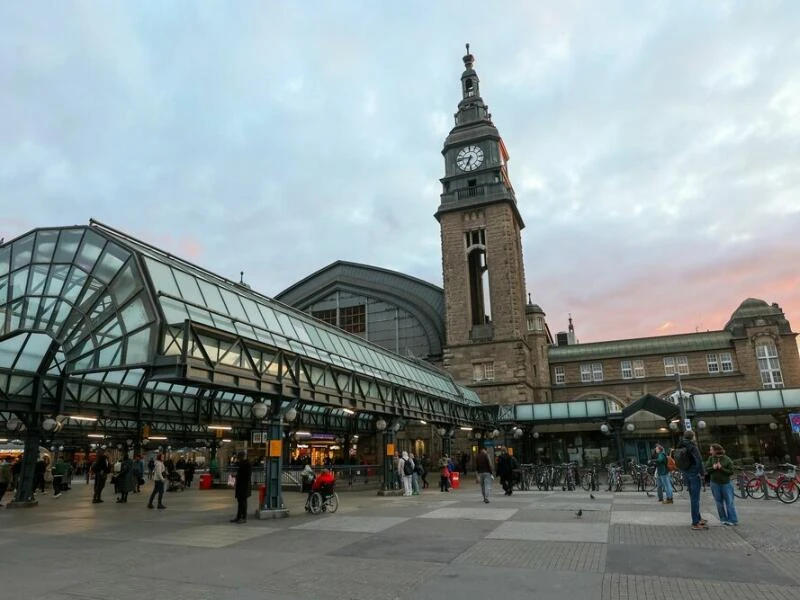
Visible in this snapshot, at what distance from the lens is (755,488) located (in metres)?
19.7

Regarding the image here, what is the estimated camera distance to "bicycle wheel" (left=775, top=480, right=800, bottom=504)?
57.3ft

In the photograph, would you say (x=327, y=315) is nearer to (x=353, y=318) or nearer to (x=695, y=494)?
(x=353, y=318)

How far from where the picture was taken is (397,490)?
83.1ft

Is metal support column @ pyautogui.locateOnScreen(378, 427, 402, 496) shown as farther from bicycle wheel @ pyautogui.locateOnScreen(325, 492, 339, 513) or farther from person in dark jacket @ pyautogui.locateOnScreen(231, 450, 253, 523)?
person in dark jacket @ pyautogui.locateOnScreen(231, 450, 253, 523)

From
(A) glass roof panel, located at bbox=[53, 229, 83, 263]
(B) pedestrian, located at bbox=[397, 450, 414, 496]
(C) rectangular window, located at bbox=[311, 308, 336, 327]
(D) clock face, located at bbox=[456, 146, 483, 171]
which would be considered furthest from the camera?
(C) rectangular window, located at bbox=[311, 308, 336, 327]

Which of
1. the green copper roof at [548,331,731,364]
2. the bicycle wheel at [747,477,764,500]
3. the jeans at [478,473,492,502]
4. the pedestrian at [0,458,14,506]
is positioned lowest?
the bicycle wheel at [747,477,764,500]

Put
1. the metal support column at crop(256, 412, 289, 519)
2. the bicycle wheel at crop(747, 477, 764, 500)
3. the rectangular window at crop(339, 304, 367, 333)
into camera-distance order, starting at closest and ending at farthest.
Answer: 1. the metal support column at crop(256, 412, 289, 519)
2. the bicycle wheel at crop(747, 477, 764, 500)
3. the rectangular window at crop(339, 304, 367, 333)

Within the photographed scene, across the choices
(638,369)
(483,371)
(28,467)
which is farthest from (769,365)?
(28,467)

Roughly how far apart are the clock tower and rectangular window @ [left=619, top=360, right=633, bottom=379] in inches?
373

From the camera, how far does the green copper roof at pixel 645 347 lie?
55469 mm

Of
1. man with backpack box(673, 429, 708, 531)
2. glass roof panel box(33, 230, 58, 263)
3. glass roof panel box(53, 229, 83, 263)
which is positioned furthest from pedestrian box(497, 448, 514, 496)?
glass roof panel box(33, 230, 58, 263)

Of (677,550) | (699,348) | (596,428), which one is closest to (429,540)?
(677,550)

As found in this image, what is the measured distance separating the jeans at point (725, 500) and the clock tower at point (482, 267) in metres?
39.4

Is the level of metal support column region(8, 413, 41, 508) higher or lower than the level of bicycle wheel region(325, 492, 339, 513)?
higher
